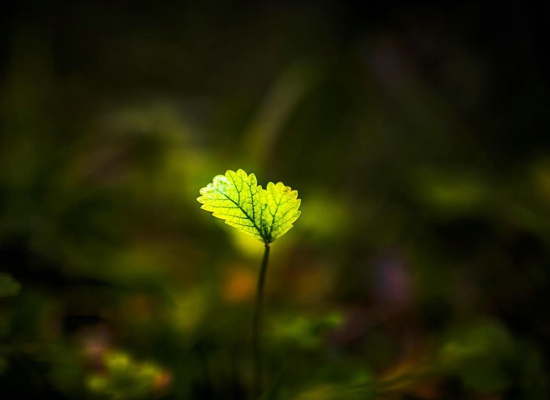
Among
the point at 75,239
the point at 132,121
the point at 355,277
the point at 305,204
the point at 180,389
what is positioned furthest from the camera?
the point at 132,121

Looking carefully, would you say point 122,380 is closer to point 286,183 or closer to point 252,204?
point 252,204

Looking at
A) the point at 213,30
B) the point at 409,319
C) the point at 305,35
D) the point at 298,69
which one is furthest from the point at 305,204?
the point at 213,30

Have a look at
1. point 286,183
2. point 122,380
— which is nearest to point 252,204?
point 122,380

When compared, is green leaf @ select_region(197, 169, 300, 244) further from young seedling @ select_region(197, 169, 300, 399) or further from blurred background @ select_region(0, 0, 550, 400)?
blurred background @ select_region(0, 0, 550, 400)

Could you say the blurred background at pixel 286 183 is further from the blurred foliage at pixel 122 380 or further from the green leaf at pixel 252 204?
the green leaf at pixel 252 204

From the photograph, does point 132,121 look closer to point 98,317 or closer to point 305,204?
point 305,204

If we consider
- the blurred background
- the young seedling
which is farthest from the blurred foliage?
the young seedling
